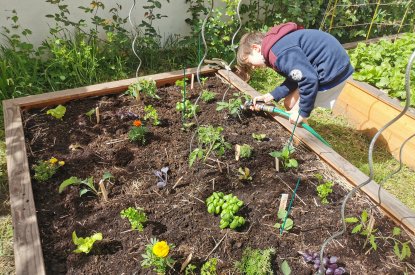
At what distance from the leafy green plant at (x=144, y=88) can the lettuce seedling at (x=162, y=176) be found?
92 cm

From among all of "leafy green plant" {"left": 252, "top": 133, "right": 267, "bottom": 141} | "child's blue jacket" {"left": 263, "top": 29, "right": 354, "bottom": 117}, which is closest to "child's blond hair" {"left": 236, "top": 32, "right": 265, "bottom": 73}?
"child's blue jacket" {"left": 263, "top": 29, "right": 354, "bottom": 117}

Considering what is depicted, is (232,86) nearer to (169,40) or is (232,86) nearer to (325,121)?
(325,121)

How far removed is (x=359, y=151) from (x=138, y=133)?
2.12 metres

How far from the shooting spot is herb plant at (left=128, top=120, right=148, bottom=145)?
2.39 metres

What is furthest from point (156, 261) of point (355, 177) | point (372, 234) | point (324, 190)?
point (355, 177)

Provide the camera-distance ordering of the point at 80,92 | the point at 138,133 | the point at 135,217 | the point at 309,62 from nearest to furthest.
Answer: the point at 135,217 < the point at 138,133 < the point at 309,62 < the point at 80,92

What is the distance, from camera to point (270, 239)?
1.83 metres

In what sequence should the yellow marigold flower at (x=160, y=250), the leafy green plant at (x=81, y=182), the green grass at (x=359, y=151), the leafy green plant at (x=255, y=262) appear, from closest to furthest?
the yellow marigold flower at (x=160, y=250) < the leafy green plant at (x=255, y=262) < the leafy green plant at (x=81, y=182) < the green grass at (x=359, y=151)

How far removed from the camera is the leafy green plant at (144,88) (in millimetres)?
2877

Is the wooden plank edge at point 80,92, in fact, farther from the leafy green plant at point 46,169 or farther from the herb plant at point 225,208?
the herb plant at point 225,208

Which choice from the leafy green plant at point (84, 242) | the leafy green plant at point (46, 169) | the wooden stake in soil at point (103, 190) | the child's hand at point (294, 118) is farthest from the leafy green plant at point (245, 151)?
the leafy green plant at point (46, 169)

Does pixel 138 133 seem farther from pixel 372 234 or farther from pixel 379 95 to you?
pixel 379 95

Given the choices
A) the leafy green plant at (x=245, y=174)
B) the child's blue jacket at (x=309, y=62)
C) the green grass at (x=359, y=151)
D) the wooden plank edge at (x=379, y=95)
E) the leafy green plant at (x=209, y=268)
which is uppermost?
the child's blue jacket at (x=309, y=62)

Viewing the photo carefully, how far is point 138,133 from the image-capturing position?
239cm
